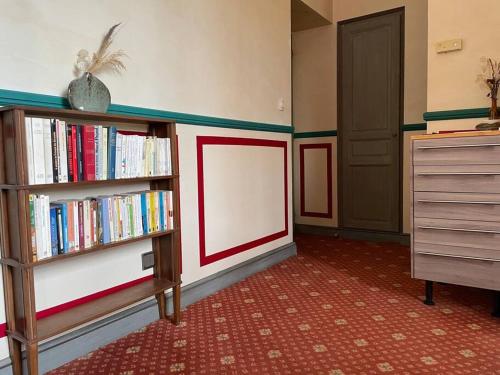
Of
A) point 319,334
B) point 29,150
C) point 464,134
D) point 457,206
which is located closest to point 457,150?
point 464,134

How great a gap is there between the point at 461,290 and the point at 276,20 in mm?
2570

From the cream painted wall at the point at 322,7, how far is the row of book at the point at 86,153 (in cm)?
266

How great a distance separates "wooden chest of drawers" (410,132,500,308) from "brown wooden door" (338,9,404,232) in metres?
1.78

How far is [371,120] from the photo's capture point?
13.5 ft

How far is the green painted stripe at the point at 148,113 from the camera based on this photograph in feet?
5.16

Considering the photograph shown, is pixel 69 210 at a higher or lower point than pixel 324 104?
lower

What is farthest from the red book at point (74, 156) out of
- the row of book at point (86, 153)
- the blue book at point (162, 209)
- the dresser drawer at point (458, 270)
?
the dresser drawer at point (458, 270)

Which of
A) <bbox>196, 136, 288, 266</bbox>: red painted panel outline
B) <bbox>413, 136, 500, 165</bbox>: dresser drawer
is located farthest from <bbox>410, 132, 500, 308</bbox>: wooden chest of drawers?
<bbox>196, 136, 288, 266</bbox>: red painted panel outline

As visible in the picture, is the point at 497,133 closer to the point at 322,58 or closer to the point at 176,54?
the point at 176,54

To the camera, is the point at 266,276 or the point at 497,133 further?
the point at 266,276

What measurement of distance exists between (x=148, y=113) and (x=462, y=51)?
2.13 meters

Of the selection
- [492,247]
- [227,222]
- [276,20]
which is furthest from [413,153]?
[276,20]

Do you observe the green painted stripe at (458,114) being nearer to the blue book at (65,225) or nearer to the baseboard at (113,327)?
the baseboard at (113,327)

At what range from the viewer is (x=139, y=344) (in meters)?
1.94
